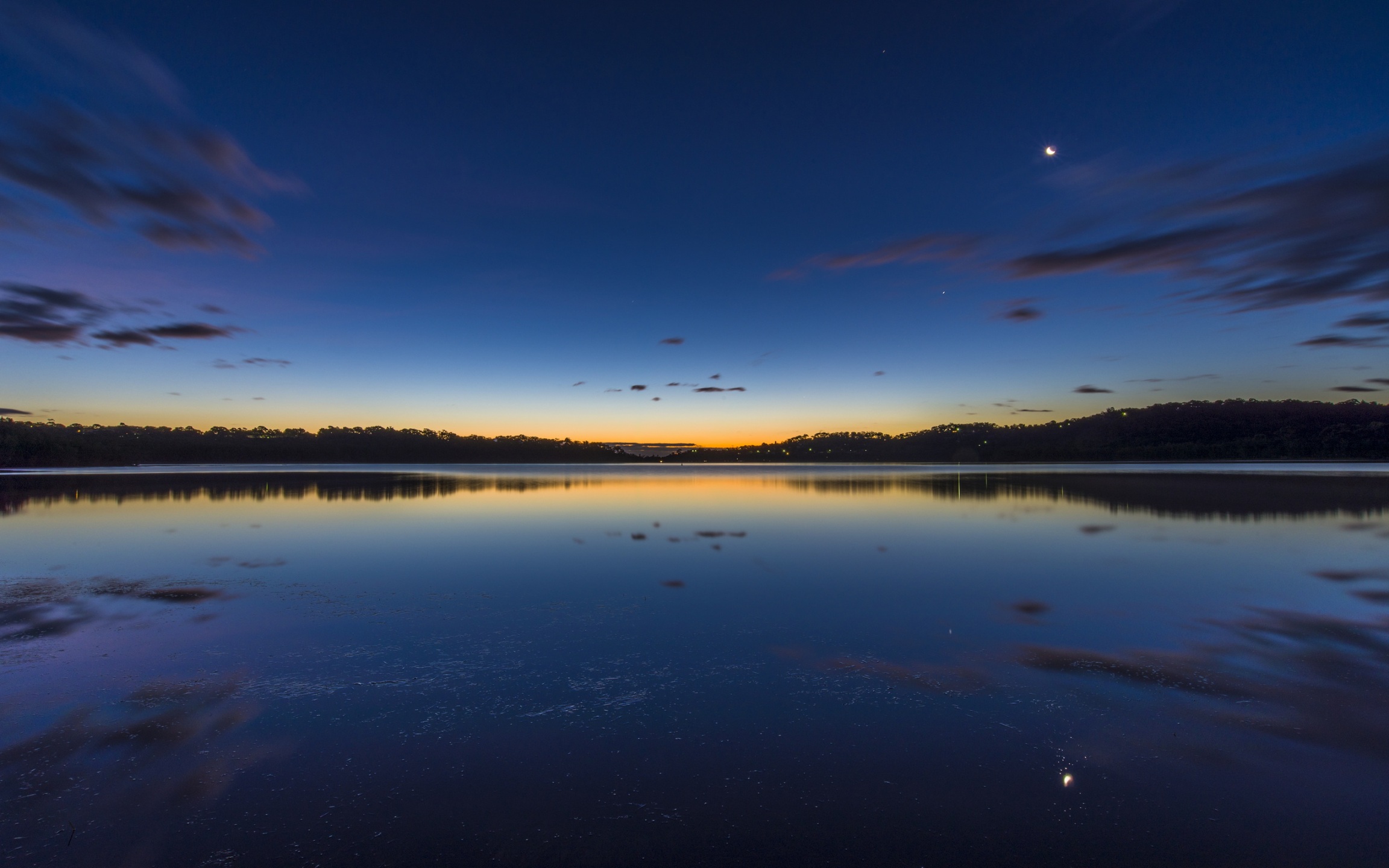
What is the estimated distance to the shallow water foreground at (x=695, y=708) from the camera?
3.68 metres

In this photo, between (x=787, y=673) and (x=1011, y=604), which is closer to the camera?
(x=787, y=673)

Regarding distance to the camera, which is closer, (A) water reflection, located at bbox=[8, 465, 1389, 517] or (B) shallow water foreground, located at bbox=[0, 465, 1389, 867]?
(B) shallow water foreground, located at bbox=[0, 465, 1389, 867]

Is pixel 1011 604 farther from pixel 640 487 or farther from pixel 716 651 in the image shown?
pixel 640 487

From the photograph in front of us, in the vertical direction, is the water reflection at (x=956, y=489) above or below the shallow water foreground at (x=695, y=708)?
above

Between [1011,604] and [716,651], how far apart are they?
474 centimetres

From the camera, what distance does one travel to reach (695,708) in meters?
5.40

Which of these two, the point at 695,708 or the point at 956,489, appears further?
the point at 956,489

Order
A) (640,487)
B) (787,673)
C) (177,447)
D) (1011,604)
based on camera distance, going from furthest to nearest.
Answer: (177,447), (640,487), (1011,604), (787,673)

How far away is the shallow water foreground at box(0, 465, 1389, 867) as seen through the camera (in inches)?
145

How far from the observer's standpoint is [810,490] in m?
34.2

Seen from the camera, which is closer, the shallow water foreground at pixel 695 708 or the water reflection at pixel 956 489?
the shallow water foreground at pixel 695 708

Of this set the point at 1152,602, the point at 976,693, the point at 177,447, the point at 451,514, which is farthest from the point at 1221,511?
the point at 177,447

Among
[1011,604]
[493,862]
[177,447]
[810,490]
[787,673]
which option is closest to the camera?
[493,862]

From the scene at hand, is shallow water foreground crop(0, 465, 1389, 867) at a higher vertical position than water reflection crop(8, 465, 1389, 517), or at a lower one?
lower
